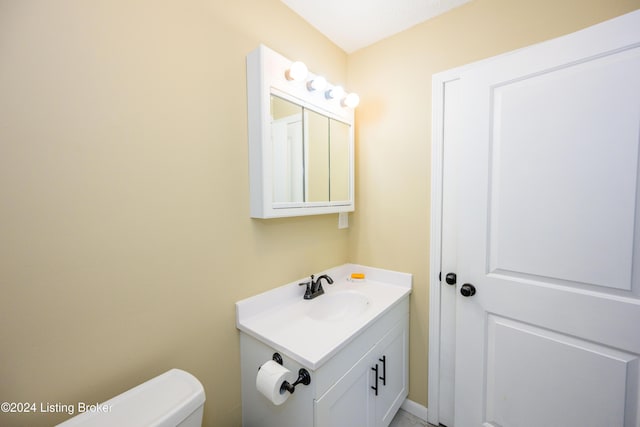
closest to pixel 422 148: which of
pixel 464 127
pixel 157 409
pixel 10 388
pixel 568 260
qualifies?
pixel 464 127

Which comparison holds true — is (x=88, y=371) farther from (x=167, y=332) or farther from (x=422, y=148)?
(x=422, y=148)

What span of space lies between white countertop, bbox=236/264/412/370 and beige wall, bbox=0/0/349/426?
0.39ft

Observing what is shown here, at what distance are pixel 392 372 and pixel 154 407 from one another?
1.16 m

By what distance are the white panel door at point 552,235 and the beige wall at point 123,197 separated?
3.74 feet

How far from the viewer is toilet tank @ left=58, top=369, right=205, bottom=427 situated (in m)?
0.71

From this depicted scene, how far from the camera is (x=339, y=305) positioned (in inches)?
60.6

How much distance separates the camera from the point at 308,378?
902mm

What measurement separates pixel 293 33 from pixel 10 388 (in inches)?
70.5

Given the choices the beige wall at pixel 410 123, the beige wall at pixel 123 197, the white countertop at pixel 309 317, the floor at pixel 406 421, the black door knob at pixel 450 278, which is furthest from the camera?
the floor at pixel 406 421

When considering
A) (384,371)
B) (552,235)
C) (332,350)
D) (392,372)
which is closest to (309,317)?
(332,350)

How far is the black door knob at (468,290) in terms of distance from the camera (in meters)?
1.29

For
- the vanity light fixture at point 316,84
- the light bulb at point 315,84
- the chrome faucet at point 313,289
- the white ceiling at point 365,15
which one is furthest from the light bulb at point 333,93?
the chrome faucet at point 313,289

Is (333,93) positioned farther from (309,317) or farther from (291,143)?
(309,317)

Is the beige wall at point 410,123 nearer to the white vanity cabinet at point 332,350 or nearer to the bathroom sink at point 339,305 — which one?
the white vanity cabinet at point 332,350
